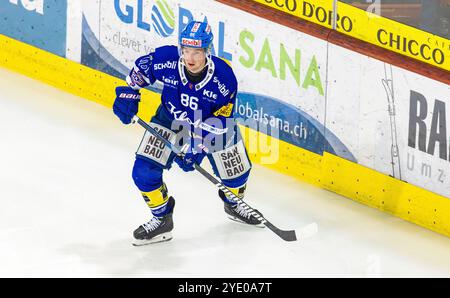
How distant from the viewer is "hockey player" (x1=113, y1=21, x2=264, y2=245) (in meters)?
8.52

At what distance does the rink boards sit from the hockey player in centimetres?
114

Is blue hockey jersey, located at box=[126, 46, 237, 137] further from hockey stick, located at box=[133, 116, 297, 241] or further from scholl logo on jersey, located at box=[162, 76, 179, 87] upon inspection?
hockey stick, located at box=[133, 116, 297, 241]

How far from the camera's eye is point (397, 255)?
28.7 ft

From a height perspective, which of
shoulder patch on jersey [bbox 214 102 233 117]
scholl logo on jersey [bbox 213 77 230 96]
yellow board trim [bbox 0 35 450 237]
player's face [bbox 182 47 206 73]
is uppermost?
player's face [bbox 182 47 206 73]

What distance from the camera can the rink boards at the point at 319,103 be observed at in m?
9.18

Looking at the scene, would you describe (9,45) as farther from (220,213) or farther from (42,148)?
(220,213)

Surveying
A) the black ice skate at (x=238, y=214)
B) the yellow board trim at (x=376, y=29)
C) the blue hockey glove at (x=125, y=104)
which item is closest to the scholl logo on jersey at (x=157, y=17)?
the yellow board trim at (x=376, y=29)

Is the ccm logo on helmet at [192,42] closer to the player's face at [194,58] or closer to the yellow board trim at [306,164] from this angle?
the player's face at [194,58]

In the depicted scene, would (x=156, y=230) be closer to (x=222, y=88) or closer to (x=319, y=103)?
(x=222, y=88)

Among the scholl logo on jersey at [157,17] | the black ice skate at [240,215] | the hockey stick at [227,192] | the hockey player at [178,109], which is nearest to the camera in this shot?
the hockey player at [178,109]

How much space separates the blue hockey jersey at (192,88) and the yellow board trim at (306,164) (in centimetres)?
131

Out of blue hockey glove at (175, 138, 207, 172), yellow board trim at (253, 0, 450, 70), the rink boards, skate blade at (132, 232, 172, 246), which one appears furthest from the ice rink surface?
yellow board trim at (253, 0, 450, 70)

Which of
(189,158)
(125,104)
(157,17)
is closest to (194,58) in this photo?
(125,104)
